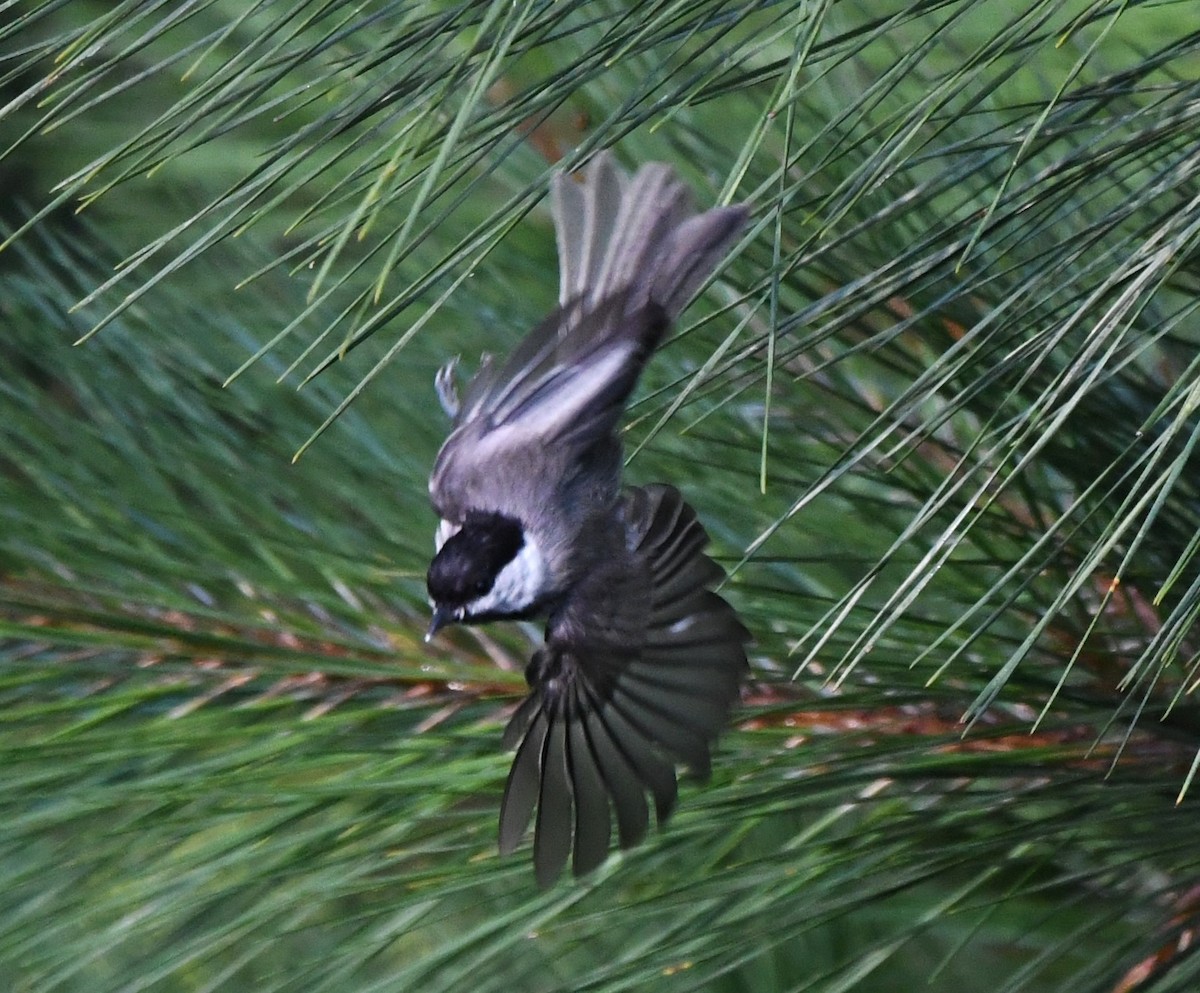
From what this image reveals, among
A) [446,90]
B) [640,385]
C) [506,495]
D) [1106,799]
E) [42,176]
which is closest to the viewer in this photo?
[446,90]

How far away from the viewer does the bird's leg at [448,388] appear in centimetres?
86

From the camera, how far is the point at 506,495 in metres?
0.98

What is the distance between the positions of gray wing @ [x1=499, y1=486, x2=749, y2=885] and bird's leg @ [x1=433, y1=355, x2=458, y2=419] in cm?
11

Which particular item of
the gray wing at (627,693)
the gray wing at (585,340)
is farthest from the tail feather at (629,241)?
the gray wing at (627,693)

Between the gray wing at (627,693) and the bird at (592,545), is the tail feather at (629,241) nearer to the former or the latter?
the bird at (592,545)

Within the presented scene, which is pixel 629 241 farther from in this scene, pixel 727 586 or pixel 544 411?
pixel 727 586

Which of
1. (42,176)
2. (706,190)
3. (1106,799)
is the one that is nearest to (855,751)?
(1106,799)

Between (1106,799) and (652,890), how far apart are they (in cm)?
21

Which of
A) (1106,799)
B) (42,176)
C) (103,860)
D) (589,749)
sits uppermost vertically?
(42,176)

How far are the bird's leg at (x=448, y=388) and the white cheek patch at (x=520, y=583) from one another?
0.09m

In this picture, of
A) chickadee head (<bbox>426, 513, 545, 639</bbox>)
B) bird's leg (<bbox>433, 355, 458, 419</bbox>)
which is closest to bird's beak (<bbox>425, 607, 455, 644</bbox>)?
chickadee head (<bbox>426, 513, 545, 639</bbox>)

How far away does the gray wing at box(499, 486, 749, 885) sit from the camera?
676mm

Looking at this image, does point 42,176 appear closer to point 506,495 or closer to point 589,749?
point 506,495

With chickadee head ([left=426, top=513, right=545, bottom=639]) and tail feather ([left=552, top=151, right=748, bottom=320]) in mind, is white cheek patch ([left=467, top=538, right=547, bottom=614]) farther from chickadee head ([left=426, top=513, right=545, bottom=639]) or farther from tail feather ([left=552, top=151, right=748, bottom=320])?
tail feather ([left=552, top=151, right=748, bottom=320])
